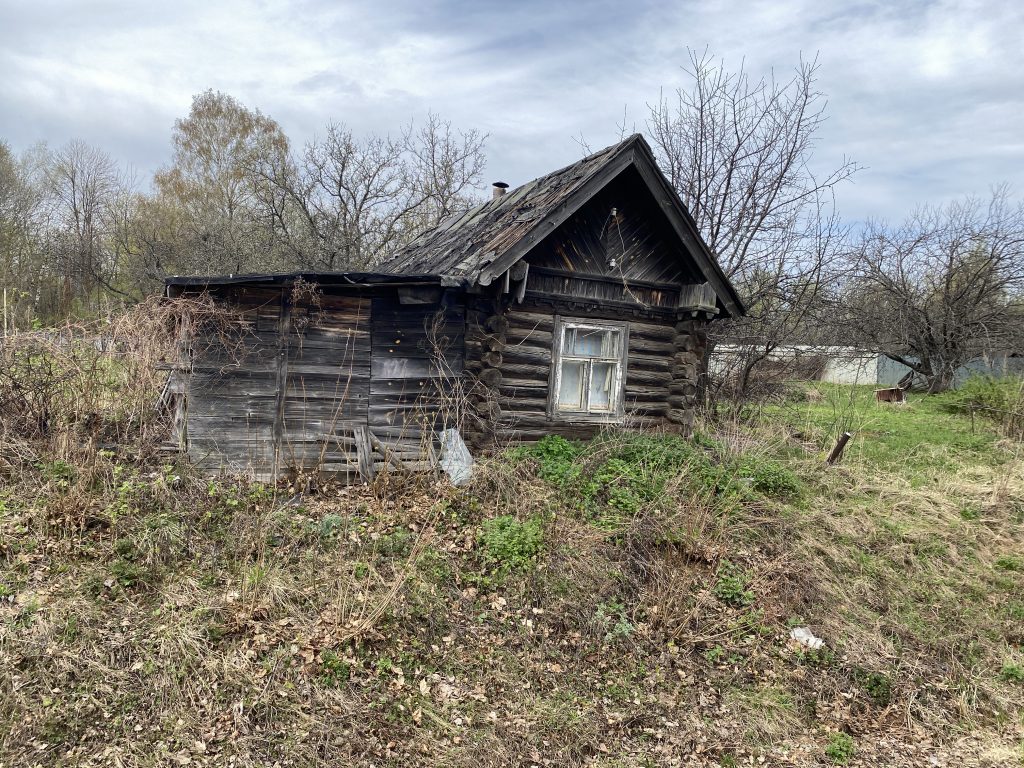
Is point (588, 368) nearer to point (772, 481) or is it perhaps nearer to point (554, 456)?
point (554, 456)

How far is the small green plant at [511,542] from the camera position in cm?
646

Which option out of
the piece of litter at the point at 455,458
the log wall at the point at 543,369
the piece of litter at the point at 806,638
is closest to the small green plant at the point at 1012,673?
the piece of litter at the point at 806,638

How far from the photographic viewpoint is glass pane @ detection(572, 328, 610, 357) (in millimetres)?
9656

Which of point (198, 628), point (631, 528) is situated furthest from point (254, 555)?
point (631, 528)

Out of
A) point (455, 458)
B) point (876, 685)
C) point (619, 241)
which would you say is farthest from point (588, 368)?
point (876, 685)

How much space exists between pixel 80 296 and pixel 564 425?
27.6m

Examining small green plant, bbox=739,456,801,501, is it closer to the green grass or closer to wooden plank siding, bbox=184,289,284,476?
the green grass

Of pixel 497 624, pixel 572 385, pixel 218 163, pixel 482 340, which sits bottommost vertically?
pixel 497 624

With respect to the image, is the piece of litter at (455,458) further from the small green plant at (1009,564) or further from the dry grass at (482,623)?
the small green plant at (1009,564)

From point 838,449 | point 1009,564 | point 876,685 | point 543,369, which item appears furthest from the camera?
point 838,449

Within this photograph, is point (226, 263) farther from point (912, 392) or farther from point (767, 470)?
point (912, 392)

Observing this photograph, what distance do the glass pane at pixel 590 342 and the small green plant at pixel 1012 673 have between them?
20.1 ft

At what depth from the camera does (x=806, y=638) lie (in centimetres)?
625

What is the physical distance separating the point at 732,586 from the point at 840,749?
1798 mm
